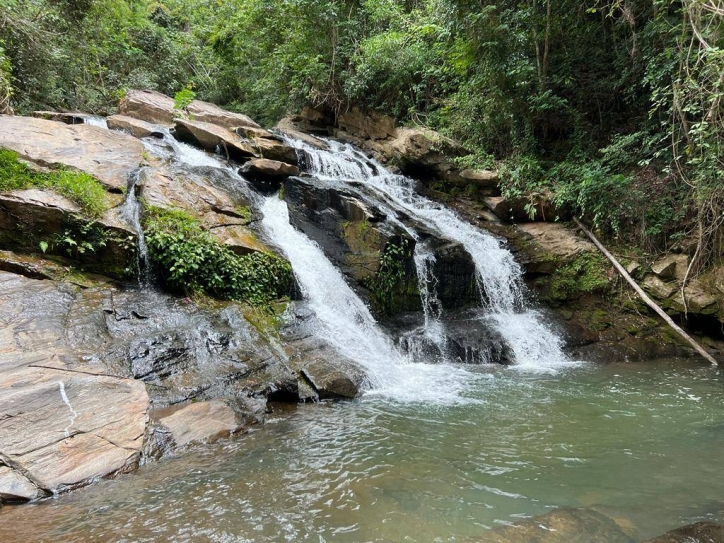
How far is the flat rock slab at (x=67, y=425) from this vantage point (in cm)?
372

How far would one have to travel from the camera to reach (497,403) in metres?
6.04

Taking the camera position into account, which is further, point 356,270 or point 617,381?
point 356,270

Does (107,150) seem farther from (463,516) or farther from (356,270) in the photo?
(463,516)

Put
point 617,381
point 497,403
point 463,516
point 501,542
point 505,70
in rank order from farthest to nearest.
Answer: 1. point 505,70
2. point 617,381
3. point 497,403
4. point 463,516
5. point 501,542

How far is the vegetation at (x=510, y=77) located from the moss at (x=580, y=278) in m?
0.90

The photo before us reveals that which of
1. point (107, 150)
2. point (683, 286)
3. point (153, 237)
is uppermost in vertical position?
point (107, 150)

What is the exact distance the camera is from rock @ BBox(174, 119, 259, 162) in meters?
11.9

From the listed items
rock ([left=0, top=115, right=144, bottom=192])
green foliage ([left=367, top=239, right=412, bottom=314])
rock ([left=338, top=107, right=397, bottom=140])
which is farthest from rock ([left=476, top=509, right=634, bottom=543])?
rock ([left=338, top=107, right=397, bottom=140])

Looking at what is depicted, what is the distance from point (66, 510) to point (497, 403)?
5.14 meters

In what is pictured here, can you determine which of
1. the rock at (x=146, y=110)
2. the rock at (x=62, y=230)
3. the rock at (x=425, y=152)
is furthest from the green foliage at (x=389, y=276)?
the rock at (x=146, y=110)

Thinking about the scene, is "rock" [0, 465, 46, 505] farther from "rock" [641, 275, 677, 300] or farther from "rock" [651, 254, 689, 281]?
"rock" [651, 254, 689, 281]

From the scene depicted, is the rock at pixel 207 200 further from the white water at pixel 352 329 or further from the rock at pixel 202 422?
the rock at pixel 202 422

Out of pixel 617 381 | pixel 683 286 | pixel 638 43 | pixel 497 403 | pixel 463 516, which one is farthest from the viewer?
pixel 638 43

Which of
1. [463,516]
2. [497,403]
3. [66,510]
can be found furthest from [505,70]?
[66,510]
